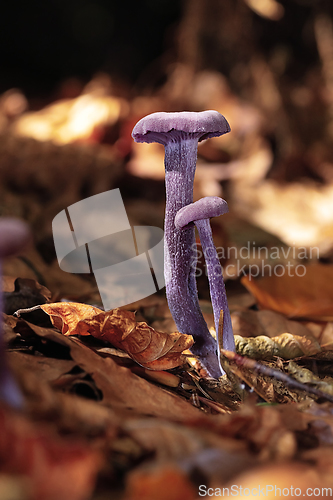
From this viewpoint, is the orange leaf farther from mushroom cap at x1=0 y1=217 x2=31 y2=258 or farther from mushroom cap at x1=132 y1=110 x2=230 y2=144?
mushroom cap at x1=132 y1=110 x2=230 y2=144

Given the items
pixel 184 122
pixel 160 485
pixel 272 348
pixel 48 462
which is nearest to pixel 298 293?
pixel 272 348

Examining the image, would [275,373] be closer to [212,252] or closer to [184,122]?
[212,252]

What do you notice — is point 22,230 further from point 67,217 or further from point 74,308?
point 67,217

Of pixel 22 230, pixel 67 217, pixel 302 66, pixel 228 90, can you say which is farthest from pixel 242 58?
pixel 22 230

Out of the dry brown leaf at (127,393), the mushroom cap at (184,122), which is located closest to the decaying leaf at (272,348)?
the dry brown leaf at (127,393)

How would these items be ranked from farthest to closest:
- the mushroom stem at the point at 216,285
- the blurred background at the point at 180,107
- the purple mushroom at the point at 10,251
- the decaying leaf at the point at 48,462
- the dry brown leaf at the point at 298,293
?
1. the blurred background at the point at 180,107
2. the dry brown leaf at the point at 298,293
3. the mushroom stem at the point at 216,285
4. the purple mushroom at the point at 10,251
5. the decaying leaf at the point at 48,462

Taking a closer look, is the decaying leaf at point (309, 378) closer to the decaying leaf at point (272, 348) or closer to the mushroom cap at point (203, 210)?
the decaying leaf at point (272, 348)

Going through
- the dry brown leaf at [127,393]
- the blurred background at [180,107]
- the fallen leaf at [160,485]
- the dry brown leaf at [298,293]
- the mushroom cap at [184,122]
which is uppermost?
the blurred background at [180,107]
